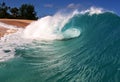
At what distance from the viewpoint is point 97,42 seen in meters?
12.4

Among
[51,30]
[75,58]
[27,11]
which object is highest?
[27,11]

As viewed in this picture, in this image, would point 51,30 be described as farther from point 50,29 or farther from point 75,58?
point 75,58

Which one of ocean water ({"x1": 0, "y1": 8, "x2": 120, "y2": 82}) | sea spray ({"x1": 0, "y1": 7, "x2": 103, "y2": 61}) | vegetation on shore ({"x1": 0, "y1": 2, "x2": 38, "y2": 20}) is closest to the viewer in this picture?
ocean water ({"x1": 0, "y1": 8, "x2": 120, "y2": 82})

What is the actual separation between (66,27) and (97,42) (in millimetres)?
6172

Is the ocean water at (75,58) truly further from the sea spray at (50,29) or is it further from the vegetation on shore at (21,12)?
the vegetation on shore at (21,12)

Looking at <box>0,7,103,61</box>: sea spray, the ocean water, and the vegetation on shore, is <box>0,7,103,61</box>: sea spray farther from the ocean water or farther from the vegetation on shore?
the vegetation on shore

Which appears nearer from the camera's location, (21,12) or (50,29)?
(50,29)

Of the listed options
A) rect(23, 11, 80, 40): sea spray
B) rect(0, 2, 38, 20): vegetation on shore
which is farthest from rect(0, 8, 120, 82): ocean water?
rect(0, 2, 38, 20): vegetation on shore

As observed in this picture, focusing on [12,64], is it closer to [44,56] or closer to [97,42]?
[44,56]

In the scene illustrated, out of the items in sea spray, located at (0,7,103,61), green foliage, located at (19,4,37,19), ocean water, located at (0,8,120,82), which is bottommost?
ocean water, located at (0,8,120,82)

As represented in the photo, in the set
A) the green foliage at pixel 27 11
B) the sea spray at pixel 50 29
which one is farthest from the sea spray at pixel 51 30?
the green foliage at pixel 27 11

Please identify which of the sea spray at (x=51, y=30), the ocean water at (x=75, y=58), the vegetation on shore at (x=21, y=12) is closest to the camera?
the ocean water at (x=75, y=58)

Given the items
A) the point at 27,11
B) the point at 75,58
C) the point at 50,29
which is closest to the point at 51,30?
the point at 50,29

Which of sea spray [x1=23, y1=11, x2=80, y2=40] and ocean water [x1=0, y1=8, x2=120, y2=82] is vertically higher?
sea spray [x1=23, y1=11, x2=80, y2=40]
